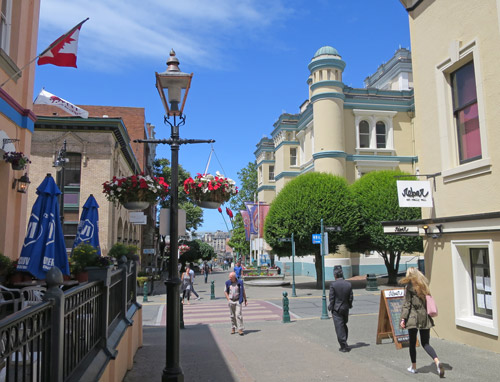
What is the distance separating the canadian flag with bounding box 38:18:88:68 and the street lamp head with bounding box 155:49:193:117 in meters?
4.70

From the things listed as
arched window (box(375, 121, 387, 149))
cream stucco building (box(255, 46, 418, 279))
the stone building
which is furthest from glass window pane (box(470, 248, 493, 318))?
arched window (box(375, 121, 387, 149))

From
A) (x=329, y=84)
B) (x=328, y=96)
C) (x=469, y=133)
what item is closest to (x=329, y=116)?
(x=328, y=96)

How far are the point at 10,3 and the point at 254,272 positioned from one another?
27045 millimetres

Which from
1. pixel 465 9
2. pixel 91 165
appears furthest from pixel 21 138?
pixel 91 165

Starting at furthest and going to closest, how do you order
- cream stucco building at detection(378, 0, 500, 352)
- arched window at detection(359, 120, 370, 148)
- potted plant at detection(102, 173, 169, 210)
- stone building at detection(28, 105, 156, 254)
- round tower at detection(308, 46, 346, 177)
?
arched window at detection(359, 120, 370, 148) < round tower at detection(308, 46, 346, 177) < stone building at detection(28, 105, 156, 254) < cream stucco building at detection(378, 0, 500, 352) < potted plant at detection(102, 173, 169, 210)

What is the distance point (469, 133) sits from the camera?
961cm

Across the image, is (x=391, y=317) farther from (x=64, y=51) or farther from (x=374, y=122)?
(x=374, y=122)

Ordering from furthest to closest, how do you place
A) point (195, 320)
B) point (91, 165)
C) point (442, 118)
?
1. point (91, 165)
2. point (195, 320)
3. point (442, 118)

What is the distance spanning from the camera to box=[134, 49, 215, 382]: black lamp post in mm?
5848

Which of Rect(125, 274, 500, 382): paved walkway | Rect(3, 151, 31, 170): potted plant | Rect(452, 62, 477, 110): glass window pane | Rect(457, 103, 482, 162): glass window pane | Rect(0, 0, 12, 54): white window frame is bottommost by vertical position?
Rect(125, 274, 500, 382): paved walkway

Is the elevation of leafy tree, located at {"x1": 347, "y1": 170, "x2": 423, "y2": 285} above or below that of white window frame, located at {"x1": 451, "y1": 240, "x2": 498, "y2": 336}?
above

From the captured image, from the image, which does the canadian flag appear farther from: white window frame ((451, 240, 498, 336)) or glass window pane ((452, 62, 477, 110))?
white window frame ((451, 240, 498, 336))

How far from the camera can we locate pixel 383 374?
7.22m

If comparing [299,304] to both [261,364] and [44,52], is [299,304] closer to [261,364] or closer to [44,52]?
[261,364]
